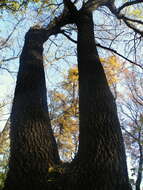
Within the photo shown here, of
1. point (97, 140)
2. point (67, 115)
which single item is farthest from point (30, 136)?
point (67, 115)

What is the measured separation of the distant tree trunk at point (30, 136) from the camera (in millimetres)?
Answer: 2551

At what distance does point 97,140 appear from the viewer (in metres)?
2.57

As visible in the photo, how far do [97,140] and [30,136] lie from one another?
99 cm

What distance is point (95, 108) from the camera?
2.91 metres

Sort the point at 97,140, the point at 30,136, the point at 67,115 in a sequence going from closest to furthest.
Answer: the point at 97,140 < the point at 30,136 < the point at 67,115

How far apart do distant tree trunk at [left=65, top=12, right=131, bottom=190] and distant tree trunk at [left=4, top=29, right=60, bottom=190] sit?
461mm

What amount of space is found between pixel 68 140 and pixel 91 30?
13438 millimetres

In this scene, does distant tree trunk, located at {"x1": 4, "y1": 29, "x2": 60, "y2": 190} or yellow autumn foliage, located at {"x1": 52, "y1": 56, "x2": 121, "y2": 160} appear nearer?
distant tree trunk, located at {"x1": 4, "y1": 29, "x2": 60, "y2": 190}

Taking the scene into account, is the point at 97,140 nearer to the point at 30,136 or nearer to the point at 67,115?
the point at 30,136

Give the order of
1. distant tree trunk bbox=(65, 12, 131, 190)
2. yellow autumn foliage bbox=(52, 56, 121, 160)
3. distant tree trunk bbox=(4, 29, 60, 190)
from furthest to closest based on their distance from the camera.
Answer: yellow autumn foliage bbox=(52, 56, 121, 160), distant tree trunk bbox=(4, 29, 60, 190), distant tree trunk bbox=(65, 12, 131, 190)

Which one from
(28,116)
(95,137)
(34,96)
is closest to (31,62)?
(34,96)

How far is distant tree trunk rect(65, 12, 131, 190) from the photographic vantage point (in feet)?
7.46

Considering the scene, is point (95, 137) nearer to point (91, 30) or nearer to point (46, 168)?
point (46, 168)

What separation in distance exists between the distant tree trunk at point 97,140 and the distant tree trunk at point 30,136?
0.46 meters
